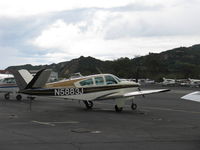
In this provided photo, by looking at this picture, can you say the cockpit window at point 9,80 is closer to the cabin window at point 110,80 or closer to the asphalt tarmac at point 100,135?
the cabin window at point 110,80

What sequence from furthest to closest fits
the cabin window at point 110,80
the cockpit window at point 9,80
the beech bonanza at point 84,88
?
the cockpit window at point 9,80
the cabin window at point 110,80
the beech bonanza at point 84,88

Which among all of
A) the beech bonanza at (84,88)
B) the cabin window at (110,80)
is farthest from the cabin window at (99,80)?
the cabin window at (110,80)

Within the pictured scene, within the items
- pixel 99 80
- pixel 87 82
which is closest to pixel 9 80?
pixel 87 82

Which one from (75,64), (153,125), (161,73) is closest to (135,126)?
(153,125)

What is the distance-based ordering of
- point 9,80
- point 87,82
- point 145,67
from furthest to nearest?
point 145,67 → point 9,80 → point 87,82

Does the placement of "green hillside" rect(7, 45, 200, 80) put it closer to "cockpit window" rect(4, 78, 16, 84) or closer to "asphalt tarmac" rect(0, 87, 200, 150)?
"cockpit window" rect(4, 78, 16, 84)

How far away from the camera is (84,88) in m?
19.2

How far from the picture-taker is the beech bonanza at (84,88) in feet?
59.4

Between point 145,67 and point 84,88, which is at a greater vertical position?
point 145,67

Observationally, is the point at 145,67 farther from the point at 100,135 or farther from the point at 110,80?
the point at 100,135

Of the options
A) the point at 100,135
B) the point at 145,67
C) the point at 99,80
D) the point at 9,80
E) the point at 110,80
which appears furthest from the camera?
the point at 145,67

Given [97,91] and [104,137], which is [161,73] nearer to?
[97,91]

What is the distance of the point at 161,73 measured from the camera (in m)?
149

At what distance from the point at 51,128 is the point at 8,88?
57.9 ft
